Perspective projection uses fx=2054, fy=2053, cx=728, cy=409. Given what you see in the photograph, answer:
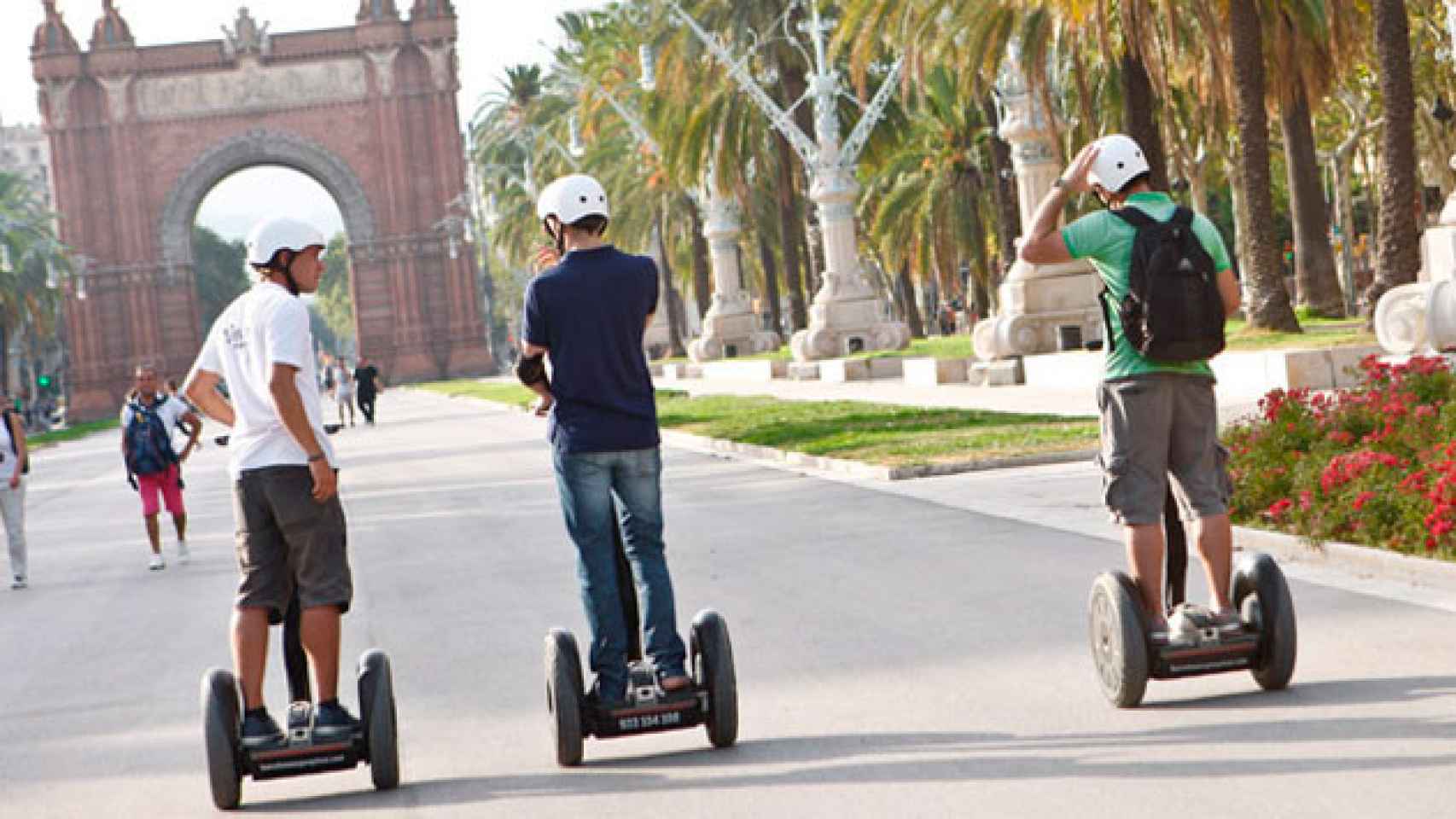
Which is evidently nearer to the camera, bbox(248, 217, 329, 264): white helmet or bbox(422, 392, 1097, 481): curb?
bbox(248, 217, 329, 264): white helmet

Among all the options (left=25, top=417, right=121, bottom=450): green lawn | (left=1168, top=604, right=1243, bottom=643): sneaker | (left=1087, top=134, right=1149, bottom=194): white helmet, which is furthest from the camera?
(left=25, top=417, right=121, bottom=450): green lawn

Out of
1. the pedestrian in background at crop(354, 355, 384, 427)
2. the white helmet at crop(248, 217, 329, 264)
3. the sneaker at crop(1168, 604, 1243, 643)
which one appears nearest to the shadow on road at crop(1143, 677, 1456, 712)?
the sneaker at crop(1168, 604, 1243, 643)

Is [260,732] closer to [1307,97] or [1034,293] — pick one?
[1307,97]

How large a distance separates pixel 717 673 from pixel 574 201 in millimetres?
1664

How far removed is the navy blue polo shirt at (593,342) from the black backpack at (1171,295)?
5.36 feet

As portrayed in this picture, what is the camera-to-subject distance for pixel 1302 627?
27.6 ft

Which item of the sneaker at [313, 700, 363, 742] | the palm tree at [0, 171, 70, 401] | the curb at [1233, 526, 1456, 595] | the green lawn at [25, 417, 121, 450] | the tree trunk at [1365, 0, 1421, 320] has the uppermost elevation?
Result: the palm tree at [0, 171, 70, 401]

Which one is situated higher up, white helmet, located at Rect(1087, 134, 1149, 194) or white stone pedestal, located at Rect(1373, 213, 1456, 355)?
white helmet, located at Rect(1087, 134, 1149, 194)

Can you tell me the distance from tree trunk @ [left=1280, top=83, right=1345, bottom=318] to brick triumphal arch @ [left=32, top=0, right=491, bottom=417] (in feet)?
212

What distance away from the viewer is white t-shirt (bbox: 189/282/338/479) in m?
6.76

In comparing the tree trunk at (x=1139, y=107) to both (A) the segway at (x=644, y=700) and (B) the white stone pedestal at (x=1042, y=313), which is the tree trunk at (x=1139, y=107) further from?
(A) the segway at (x=644, y=700)

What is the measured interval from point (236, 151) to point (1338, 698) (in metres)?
90.7

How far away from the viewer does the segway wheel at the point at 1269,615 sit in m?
6.88

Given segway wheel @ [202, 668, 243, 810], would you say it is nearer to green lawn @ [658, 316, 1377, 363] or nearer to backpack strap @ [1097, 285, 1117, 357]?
backpack strap @ [1097, 285, 1117, 357]
